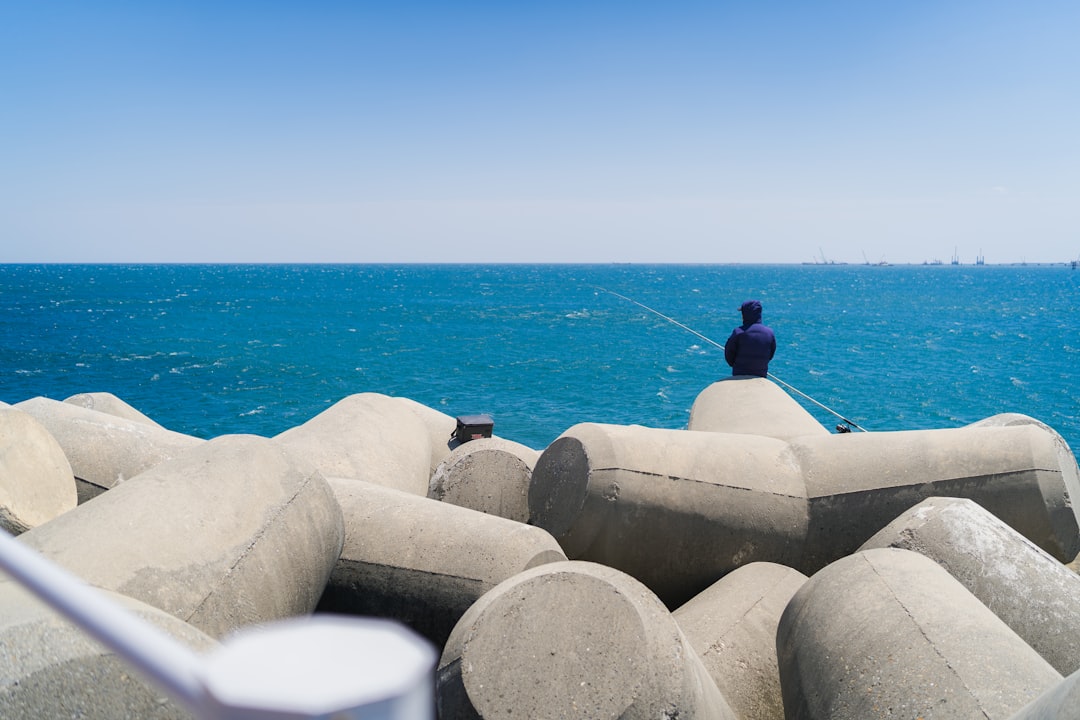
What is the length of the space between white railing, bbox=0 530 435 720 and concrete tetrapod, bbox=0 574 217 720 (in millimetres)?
1660

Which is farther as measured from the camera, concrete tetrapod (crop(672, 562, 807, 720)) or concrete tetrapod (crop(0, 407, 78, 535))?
concrete tetrapod (crop(0, 407, 78, 535))

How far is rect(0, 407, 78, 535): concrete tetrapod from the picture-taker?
455cm

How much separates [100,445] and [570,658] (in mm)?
4610

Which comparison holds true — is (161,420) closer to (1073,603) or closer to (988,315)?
(1073,603)

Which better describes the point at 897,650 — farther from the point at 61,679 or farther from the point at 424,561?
the point at 61,679

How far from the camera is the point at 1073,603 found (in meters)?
3.92

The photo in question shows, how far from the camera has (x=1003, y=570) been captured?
4.06 meters

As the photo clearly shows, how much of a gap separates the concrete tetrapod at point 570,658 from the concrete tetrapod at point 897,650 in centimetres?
59

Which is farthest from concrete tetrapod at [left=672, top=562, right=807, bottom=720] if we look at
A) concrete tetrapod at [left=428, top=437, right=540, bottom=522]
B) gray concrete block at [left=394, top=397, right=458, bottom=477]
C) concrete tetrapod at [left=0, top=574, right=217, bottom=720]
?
gray concrete block at [left=394, top=397, right=458, bottom=477]

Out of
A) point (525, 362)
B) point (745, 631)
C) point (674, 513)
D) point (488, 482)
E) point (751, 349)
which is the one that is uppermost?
point (751, 349)

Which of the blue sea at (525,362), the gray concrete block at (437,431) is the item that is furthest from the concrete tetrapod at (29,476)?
the blue sea at (525,362)

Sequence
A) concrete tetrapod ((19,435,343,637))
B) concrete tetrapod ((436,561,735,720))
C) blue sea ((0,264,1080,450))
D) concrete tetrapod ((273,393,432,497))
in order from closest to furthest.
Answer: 1. concrete tetrapod ((436,561,735,720))
2. concrete tetrapod ((19,435,343,637))
3. concrete tetrapod ((273,393,432,497))
4. blue sea ((0,264,1080,450))

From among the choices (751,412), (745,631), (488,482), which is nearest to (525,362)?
(751,412)

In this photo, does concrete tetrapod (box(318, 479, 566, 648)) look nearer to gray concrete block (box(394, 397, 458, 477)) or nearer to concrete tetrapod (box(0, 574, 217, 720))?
concrete tetrapod (box(0, 574, 217, 720))
